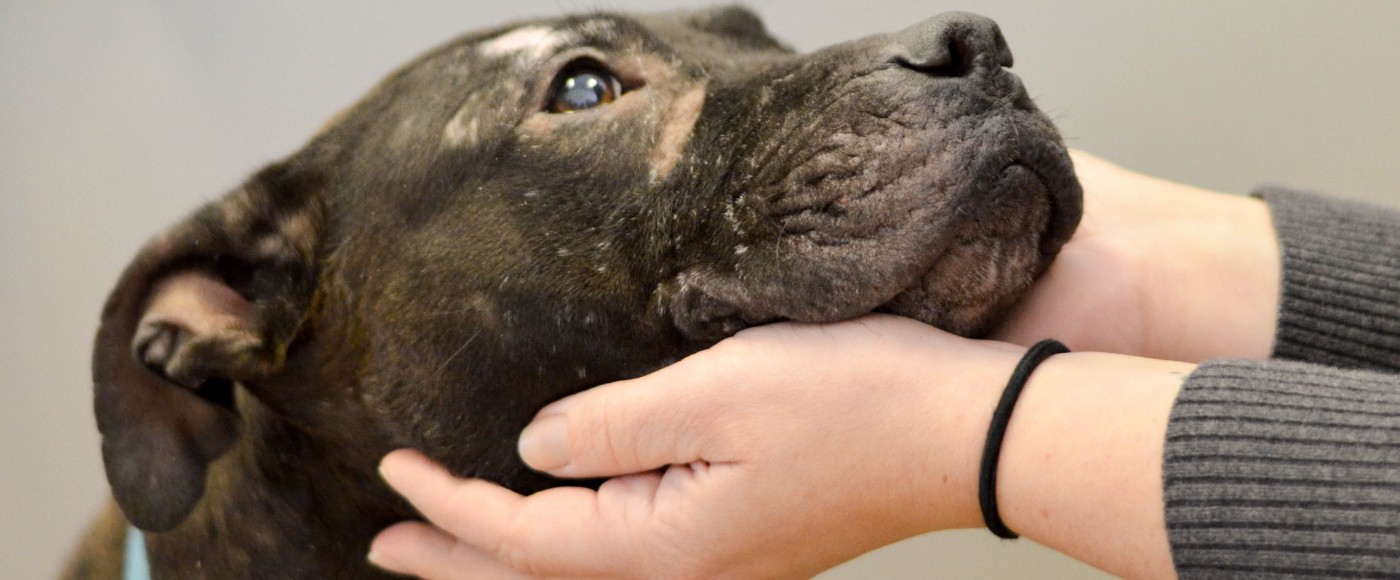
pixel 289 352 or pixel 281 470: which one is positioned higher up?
pixel 289 352

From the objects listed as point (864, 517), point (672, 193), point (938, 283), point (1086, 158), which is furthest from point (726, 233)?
point (1086, 158)

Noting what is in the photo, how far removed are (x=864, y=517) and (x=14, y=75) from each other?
7.26 ft

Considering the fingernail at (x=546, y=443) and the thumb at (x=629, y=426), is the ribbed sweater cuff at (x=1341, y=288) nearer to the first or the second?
the thumb at (x=629, y=426)

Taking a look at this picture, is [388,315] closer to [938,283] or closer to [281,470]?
[281,470]

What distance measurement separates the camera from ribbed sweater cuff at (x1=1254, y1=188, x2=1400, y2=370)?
71.4 inches

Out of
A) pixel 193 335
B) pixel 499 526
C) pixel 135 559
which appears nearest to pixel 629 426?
pixel 499 526

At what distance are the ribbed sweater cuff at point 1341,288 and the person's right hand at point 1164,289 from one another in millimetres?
48

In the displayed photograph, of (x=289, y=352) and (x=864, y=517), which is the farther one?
(x=289, y=352)

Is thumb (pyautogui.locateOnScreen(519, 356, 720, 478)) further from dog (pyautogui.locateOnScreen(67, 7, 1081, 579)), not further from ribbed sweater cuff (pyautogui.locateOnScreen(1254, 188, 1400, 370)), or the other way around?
ribbed sweater cuff (pyautogui.locateOnScreen(1254, 188, 1400, 370))

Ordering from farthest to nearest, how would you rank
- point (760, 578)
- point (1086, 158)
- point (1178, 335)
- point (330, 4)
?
1. point (330, 4)
2. point (1086, 158)
3. point (1178, 335)
4. point (760, 578)

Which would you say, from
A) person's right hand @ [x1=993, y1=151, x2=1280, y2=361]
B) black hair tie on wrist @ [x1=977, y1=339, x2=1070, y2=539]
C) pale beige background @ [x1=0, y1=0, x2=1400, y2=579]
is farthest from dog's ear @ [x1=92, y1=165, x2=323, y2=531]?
person's right hand @ [x1=993, y1=151, x2=1280, y2=361]

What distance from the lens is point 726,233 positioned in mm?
1470

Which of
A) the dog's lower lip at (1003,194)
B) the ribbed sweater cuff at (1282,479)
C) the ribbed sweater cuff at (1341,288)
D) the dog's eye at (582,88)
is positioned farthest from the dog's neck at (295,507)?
the ribbed sweater cuff at (1341,288)

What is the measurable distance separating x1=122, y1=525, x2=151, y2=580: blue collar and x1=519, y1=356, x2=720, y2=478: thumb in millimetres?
823
